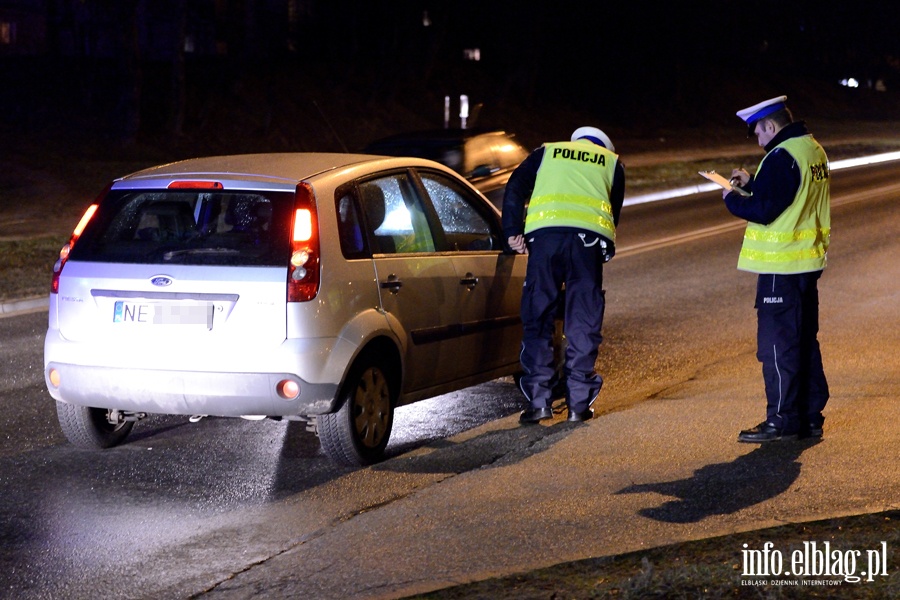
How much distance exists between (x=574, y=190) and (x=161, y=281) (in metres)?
2.44

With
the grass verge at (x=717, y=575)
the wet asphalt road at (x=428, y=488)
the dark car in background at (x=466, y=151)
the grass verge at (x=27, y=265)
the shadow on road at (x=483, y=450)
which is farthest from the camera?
the dark car in background at (x=466, y=151)

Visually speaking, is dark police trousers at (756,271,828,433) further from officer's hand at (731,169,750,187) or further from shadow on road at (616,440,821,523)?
officer's hand at (731,169,750,187)

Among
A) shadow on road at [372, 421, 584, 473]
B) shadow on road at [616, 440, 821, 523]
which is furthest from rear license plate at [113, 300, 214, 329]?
shadow on road at [616, 440, 821, 523]

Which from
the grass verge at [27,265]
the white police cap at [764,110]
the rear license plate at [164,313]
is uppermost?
the white police cap at [764,110]

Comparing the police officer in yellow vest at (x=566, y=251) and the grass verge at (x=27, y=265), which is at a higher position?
the police officer in yellow vest at (x=566, y=251)

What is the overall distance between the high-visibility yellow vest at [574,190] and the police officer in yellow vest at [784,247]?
3.05ft

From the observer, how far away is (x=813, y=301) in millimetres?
6719

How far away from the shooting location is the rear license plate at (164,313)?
6.22m

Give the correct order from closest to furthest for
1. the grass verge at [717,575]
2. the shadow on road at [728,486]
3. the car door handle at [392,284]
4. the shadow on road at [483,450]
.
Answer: the grass verge at [717,575], the shadow on road at [728,486], the shadow on road at [483,450], the car door handle at [392,284]

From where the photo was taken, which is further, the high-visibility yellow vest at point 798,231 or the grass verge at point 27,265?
the grass verge at point 27,265

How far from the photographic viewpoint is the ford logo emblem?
6258mm

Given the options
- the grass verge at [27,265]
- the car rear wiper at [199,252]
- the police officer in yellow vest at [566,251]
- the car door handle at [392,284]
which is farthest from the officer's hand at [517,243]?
the grass verge at [27,265]

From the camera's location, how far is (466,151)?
63.7 ft

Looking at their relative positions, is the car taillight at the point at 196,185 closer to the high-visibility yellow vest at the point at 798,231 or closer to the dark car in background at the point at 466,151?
the high-visibility yellow vest at the point at 798,231
